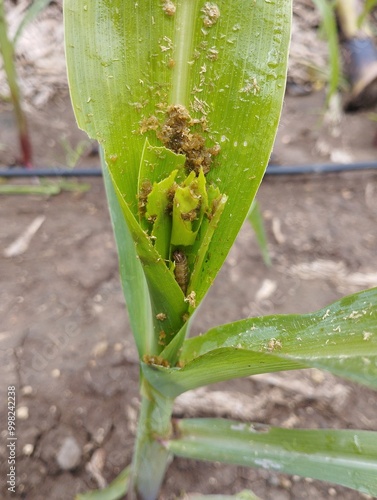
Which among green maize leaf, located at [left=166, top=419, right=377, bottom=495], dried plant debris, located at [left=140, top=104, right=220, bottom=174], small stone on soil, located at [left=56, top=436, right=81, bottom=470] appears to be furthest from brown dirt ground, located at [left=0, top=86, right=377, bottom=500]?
dried plant debris, located at [left=140, top=104, right=220, bottom=174]

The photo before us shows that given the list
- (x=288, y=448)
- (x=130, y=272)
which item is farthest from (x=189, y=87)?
(x=288, y=448)

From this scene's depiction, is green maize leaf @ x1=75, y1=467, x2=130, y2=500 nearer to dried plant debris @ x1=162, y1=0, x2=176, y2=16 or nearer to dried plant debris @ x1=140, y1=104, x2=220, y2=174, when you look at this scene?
dried plant debris @ x1=140, y1=104, x2=220, y2=174

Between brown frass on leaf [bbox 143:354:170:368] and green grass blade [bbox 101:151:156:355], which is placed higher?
green grass blade [bbox 101:151:156:355]

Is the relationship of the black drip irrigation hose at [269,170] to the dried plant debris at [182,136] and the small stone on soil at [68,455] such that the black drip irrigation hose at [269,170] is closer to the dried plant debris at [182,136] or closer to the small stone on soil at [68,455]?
the small stone on soil at [68,455]

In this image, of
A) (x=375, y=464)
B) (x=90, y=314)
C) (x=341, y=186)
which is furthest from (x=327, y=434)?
(x=341, y=186)

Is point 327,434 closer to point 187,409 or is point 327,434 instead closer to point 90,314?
point 187,409
